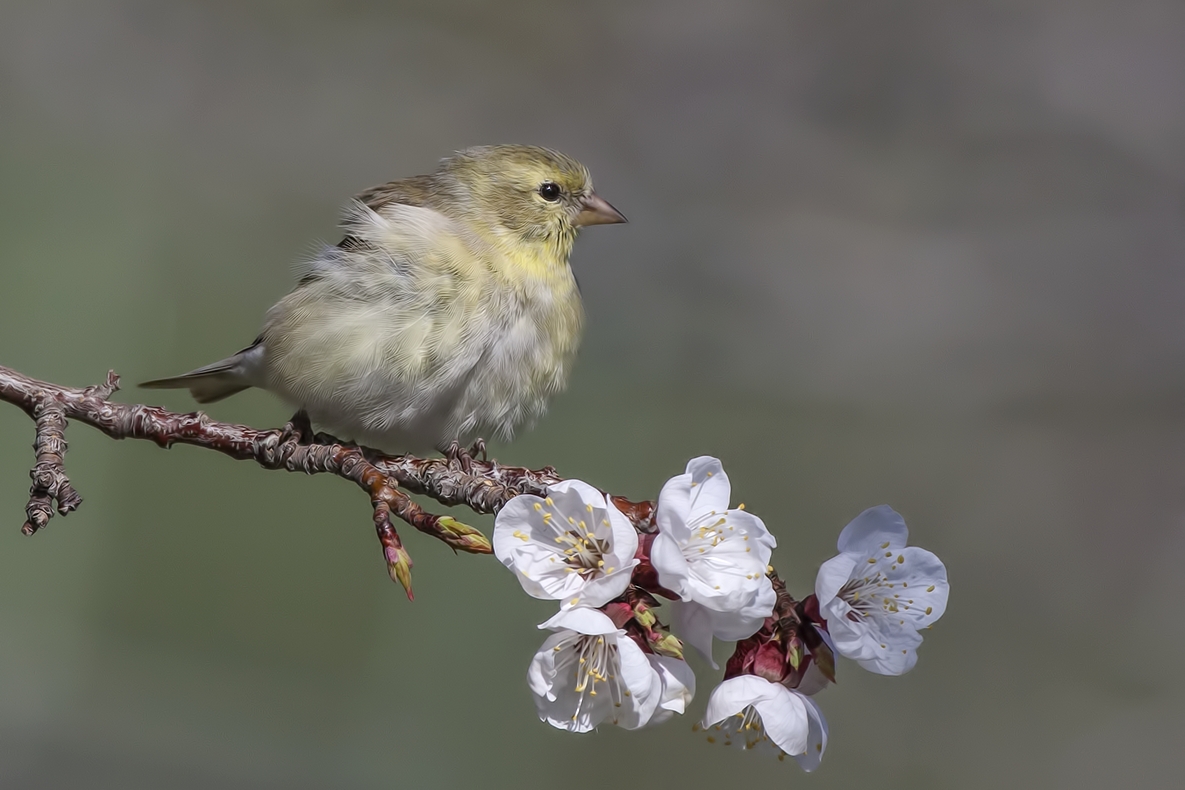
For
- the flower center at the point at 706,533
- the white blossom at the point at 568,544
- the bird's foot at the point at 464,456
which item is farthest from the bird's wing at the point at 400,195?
the flower center at the point at 706,533

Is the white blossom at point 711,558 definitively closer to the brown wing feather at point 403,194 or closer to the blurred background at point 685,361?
the brown wing feather at point 403,194

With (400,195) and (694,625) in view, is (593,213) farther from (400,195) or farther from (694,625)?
(694,625)

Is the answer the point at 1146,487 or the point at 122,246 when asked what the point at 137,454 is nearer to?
the point at 122,246

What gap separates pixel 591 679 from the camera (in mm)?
1125

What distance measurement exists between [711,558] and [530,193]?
148 centimetres

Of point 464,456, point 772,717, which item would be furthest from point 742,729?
point 464,456

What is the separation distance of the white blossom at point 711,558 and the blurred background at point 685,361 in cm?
302

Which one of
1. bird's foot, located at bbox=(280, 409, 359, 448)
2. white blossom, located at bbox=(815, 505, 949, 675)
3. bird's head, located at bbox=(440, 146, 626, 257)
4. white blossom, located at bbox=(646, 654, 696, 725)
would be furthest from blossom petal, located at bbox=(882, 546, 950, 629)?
bird's head, located at bbox=(440, 146, 626, 257)

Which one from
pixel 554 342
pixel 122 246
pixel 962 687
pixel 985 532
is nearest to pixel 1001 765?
pixel 962 687

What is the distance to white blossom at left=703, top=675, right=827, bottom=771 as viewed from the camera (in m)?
1.08

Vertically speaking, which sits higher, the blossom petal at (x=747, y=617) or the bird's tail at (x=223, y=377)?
the blossom petal at (x=747, y=617)

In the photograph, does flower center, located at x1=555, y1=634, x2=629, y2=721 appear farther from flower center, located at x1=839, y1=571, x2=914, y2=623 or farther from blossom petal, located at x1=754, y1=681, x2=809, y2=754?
flower center, located at x1=839, y1=571, x2=914, y2=623

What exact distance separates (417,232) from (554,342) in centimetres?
38

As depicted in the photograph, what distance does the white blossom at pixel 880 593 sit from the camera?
110 cm
